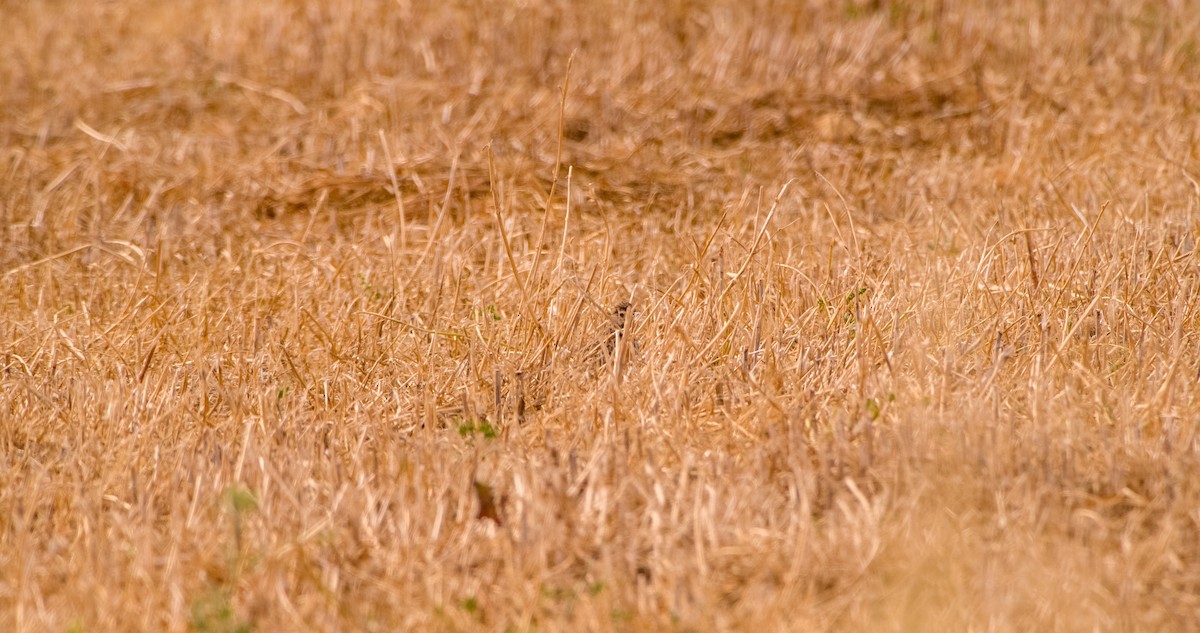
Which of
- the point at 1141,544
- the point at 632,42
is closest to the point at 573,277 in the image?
the point at 1141,544

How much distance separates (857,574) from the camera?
2.35 m

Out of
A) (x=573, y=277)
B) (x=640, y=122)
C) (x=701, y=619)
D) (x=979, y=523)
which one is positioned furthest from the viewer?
(x=640, y=122)

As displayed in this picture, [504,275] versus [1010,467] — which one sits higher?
[1010,467]

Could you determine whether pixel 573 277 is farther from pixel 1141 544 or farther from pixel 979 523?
pixel 1141 544

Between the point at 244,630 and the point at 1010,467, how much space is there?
1632 millimetres

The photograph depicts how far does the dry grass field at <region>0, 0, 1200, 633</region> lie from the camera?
2.40m

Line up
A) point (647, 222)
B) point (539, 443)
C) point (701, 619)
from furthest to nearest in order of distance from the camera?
point (647, 222) < point (539, 443) < point (701, 619)

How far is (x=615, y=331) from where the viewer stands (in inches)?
137

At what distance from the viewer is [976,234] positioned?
4.25m

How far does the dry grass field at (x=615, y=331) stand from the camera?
2.40m

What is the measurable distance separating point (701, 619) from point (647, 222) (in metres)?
2.73

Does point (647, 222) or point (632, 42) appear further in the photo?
point (632, 42)

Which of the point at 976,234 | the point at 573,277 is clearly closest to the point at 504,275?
the point at 573,277

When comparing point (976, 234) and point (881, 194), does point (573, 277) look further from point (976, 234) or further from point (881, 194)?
point (881, 194)
